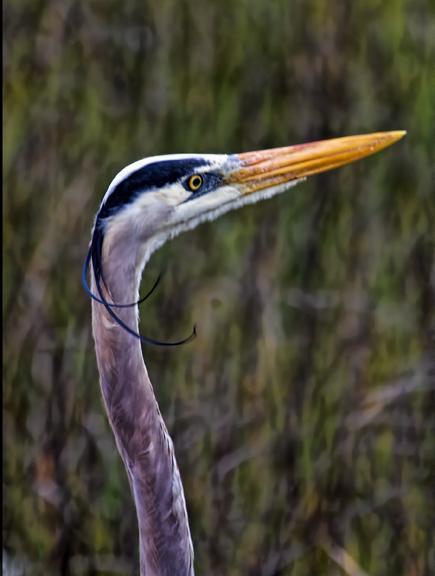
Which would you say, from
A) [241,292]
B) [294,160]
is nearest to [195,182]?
[294,160]

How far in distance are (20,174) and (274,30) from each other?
38 centimetres

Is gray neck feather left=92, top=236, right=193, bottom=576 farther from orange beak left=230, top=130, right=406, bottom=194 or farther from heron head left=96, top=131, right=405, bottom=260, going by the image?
orange beak left=230, top=130, right=406, bottom=194

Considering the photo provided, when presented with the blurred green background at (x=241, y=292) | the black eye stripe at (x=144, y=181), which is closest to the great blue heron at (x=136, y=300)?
the black eye stripe at (x=144, y=181)

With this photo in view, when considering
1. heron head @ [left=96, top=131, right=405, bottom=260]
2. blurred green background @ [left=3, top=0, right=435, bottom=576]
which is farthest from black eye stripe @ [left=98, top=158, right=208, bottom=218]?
blurred green background @ [left=3, top=0, right=435, bottom=576]

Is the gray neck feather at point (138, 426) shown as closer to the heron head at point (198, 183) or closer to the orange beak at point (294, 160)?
the heron head at point (198, 183)

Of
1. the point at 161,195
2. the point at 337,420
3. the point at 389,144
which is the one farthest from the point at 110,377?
the point at 389,144

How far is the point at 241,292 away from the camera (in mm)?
1181

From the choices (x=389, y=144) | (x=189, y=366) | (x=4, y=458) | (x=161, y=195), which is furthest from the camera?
(x=4, y=458)

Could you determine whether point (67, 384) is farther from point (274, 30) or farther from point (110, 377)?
point (274, 30)

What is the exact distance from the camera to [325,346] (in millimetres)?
1151

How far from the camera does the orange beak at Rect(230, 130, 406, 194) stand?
102 cm

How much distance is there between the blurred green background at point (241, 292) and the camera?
1115mm

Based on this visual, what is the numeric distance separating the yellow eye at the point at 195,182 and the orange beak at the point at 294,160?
3cm

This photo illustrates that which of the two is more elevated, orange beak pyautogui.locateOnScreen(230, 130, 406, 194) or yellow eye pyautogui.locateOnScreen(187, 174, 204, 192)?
orange beak pyautogui.locateOnScreen(230, 130, 406, 194)
